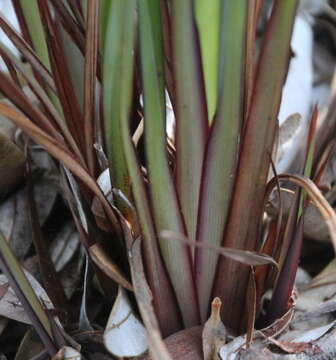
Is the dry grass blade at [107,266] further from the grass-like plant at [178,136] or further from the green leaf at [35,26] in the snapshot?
the green leaf at [35,26]

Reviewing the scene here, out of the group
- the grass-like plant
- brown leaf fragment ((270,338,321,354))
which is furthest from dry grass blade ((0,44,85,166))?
brown leaf fragment ((270,338,321,354))

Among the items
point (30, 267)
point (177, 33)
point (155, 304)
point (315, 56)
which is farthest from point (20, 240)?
point (315, 56)

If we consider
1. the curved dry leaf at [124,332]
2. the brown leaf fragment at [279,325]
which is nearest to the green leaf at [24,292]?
the curved dry leaf at [124,332]

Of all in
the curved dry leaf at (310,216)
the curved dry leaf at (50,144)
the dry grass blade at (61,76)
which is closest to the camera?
the curved dry leaf at (50,144)

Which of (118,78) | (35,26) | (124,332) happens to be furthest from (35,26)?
(124,332)

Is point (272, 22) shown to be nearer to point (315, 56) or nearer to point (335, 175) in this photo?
point (335, 175)

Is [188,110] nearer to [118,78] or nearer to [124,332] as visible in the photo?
[118,78]
